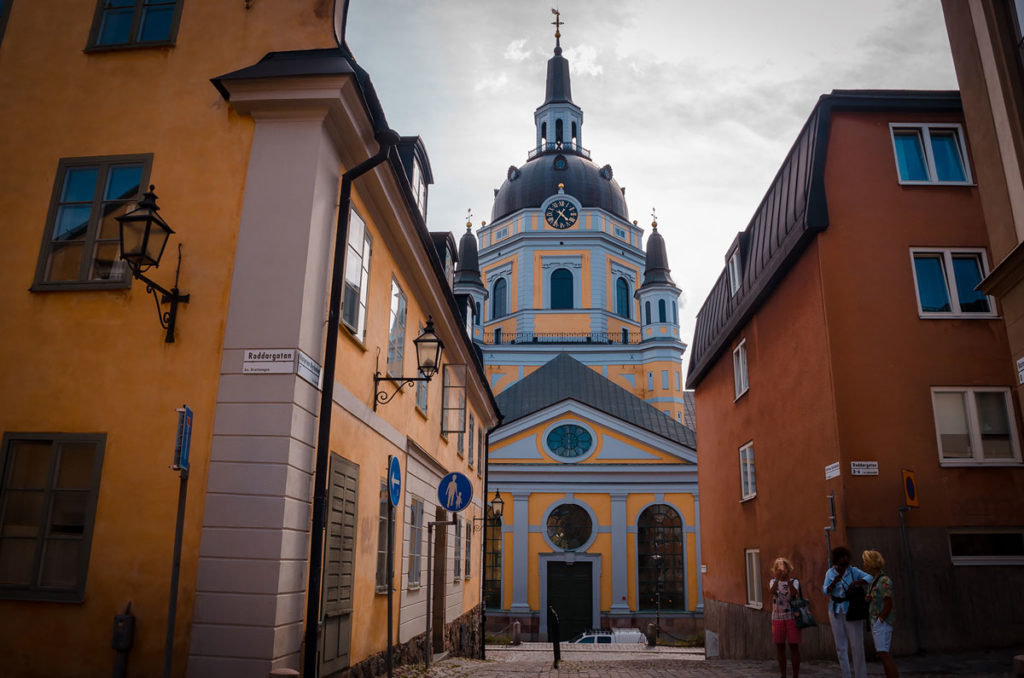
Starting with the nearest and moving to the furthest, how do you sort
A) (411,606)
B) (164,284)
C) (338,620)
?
1. (164,284)
2. (338,620)
3. (411,606)

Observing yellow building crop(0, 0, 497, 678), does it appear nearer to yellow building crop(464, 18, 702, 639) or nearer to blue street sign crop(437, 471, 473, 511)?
blue street sign crop(437, 471, 473, 511)

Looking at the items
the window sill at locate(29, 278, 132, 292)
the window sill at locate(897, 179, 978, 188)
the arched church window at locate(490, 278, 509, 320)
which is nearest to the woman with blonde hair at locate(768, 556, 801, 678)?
the window sill at locate(897, 179, 978, 188)

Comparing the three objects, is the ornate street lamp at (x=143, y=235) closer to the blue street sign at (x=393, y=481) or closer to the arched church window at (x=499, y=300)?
the blue street sign at (x=393, y=481)

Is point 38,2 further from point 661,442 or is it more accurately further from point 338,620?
point 661,442

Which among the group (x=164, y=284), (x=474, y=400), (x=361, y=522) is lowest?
(x=361, y=522)

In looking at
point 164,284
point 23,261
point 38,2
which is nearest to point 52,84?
point 38,2

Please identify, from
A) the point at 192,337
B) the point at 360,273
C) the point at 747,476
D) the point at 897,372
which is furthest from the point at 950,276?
the point at 192,337

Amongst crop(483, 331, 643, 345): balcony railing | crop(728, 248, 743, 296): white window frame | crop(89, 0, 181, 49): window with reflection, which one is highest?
crop(483, 331, 643, 345): balcony railing

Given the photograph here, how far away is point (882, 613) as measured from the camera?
27.7 ft

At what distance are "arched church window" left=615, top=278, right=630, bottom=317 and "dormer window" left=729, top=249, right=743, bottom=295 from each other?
36.5 m

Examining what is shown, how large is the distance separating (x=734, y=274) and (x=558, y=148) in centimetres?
4872

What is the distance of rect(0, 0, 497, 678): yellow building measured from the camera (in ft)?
24.6

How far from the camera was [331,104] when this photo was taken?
335 inches

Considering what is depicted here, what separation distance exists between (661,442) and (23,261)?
104 ft
